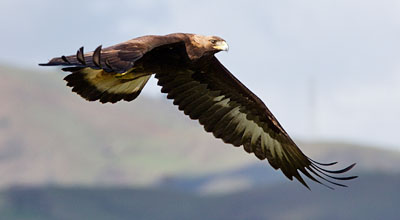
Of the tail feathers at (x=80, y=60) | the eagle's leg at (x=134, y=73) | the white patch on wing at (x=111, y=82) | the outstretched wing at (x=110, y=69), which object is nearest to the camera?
the tail feathers at (x=80, y=60)

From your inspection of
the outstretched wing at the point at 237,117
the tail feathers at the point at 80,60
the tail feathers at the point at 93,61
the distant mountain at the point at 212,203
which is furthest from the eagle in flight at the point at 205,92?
the distant mountain at the point at 212,203

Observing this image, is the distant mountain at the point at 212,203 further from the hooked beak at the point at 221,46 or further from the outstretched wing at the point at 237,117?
the hooked beak at the point at 221,46

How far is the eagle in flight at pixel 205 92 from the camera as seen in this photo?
12125 mm

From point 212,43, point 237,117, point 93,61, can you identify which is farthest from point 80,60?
point 237,117

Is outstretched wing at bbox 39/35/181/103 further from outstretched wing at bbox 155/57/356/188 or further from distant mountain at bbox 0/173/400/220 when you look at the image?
distant mountain at bbox 0/173/400/220

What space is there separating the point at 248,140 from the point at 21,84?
126 metres

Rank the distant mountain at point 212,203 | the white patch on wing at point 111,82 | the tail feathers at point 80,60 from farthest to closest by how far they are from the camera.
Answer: the distant mountain at point 212,203, the white patch on wing at point 111,82, the tail feathers at point 80,60

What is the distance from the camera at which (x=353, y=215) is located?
10944cm

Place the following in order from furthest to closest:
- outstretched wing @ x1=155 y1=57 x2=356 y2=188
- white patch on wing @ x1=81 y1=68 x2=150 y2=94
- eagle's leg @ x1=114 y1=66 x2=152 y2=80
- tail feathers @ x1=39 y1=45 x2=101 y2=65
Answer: outstretched wing @ x1=155 y1=57 x2=356 y2=188
white patch on wing @ x1=81 y1=68 x2=150 y2=94
eagle's leg @ x1=114 y1=66 x2=152 y2=80
tail feathers @ x1=39 y1=45 x2=101 y2=65

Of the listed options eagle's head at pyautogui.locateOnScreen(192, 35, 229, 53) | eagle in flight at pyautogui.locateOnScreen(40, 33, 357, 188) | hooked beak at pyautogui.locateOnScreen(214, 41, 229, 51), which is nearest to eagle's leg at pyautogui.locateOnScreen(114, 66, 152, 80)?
eagle in flight at pyautogui.locateOnScreen(40, 33, 357, 188)

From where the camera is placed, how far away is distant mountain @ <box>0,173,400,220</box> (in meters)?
110

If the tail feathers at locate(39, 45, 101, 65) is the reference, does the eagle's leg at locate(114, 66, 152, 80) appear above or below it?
above

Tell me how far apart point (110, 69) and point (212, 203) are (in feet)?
342

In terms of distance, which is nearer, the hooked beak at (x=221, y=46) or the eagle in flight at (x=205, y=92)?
the eagle in flight at (x=205, y=92)
